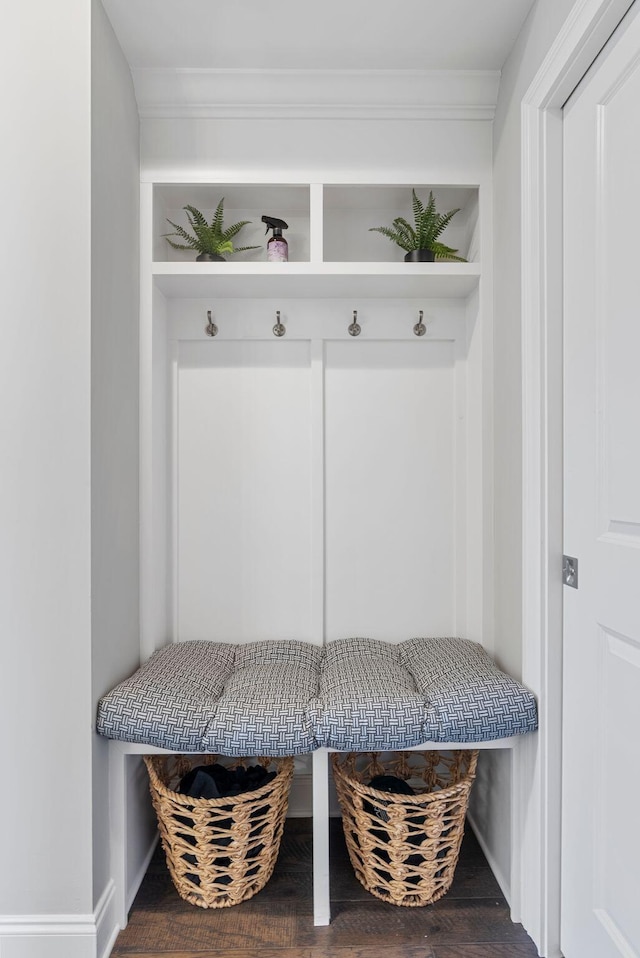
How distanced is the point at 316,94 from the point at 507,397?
106cm

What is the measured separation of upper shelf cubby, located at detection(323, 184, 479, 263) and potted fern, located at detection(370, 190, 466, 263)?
13 cm

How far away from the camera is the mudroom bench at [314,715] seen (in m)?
1.47

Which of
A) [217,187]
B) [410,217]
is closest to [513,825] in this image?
[410,217]

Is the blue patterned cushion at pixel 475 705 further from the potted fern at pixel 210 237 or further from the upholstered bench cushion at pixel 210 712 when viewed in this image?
the potted fern at pixel 210 237

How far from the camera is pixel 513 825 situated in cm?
159

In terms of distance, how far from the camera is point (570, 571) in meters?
1.42

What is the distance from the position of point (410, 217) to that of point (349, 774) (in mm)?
1793

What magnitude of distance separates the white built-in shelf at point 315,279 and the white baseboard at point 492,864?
5.68 ft

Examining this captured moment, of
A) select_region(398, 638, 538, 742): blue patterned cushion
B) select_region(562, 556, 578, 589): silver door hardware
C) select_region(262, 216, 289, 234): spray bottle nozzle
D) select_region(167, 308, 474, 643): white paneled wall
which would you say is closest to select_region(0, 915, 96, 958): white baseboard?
select_region(167, 308, 474, 643): white paneled wall

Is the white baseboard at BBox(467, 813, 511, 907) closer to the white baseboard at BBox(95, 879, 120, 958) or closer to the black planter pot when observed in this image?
the white baseboard at BBox(95, 879, 120, 958)

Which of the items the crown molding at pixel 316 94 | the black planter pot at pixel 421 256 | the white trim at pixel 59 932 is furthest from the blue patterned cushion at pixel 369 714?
the crown molding at pixel 316 94

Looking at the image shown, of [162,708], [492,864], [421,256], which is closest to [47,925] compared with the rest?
[162,708]

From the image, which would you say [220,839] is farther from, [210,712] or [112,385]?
[112,385]

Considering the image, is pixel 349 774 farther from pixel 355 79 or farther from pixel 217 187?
pixel 355 79
